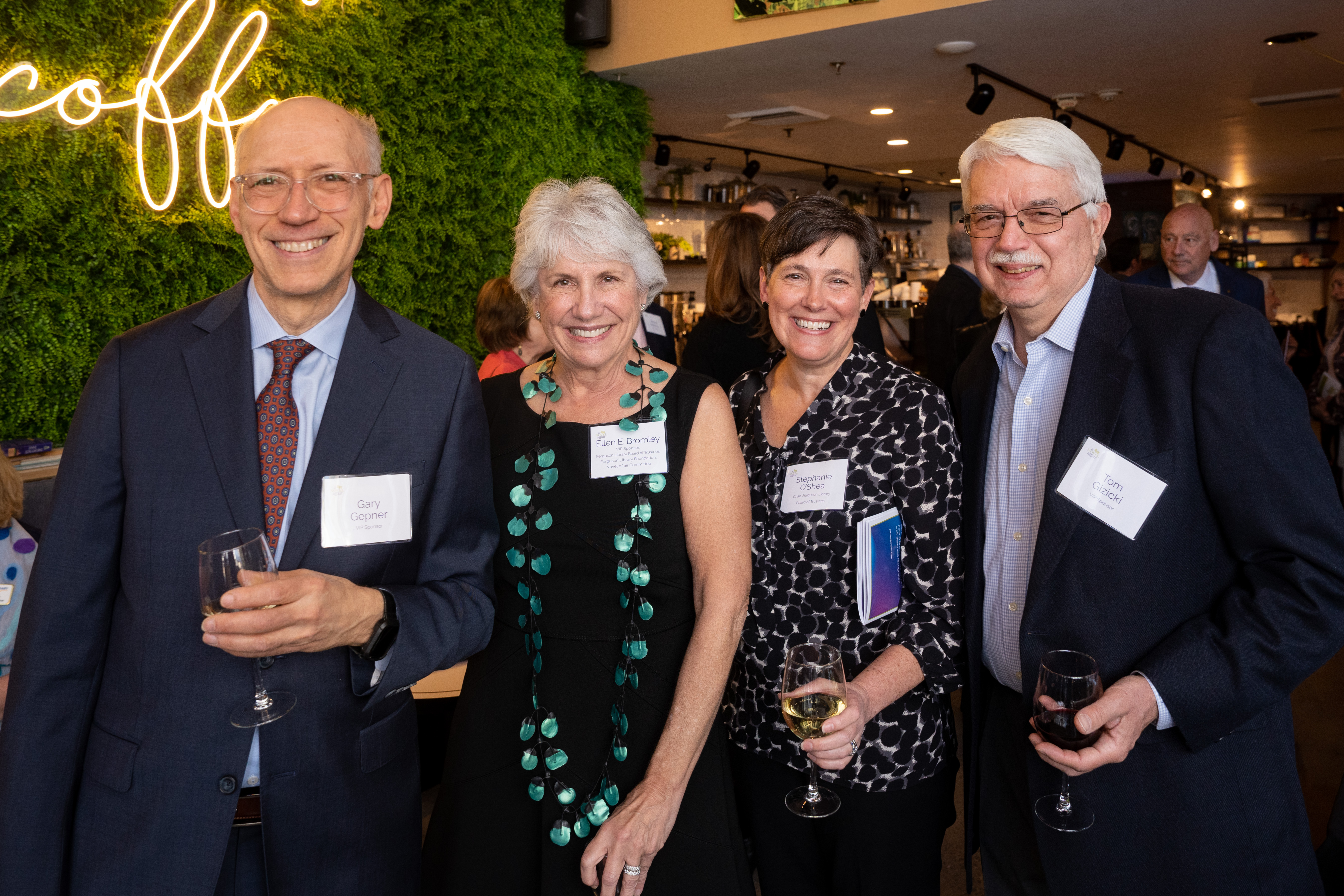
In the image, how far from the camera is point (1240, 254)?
16062 millimetres

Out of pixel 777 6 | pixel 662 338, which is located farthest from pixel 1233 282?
pixel 662 338

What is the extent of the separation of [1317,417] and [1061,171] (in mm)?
4979

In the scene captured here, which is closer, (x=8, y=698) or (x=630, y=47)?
(x=8, y=698)

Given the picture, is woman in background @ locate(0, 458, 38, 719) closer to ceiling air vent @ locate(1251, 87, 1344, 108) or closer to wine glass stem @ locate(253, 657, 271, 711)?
wine glass stem @ locate(253, 657, 271, 711)

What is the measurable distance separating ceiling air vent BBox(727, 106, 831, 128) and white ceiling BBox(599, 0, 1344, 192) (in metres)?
0.09

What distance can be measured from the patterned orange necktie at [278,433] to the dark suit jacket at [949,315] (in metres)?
4.06

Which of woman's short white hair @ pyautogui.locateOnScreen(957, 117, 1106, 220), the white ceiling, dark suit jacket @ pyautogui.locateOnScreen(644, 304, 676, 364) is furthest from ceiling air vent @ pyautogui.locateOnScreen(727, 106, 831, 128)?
woman's short white hair @ pyautogui.locateOnScreen(957, 117, 1106, 220)

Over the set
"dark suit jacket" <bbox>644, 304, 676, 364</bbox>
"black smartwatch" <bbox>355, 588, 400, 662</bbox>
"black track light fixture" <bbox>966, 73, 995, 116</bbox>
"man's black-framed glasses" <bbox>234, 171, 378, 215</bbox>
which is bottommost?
"black smartwatch" <bbox>355, 588, 400, 662</bbox>

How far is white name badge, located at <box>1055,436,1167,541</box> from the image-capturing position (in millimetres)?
1483

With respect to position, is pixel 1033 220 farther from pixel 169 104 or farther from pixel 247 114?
pixel 247 114

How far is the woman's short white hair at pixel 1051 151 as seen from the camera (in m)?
1.65

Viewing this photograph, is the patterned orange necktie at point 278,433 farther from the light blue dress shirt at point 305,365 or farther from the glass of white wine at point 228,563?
the glass of white wine at point 228,563

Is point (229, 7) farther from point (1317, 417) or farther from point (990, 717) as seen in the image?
point (1317, 417)

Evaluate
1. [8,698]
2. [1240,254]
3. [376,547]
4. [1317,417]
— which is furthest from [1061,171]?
[1240,254]
